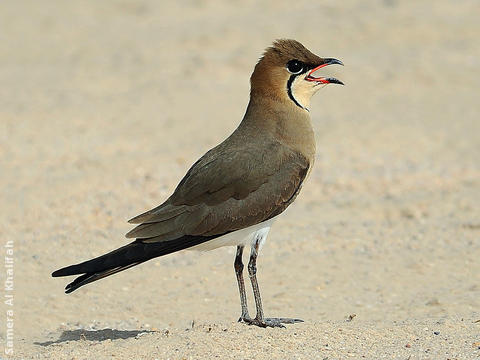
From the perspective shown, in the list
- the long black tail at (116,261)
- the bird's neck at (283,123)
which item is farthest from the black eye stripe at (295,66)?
the long black tail at (116,261)

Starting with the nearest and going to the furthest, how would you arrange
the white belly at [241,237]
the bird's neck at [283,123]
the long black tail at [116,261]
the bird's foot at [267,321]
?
the long black tail at [116,261], the white belly at [241,237], the bird's foot at [267,321], the bird's neck at [283,123]

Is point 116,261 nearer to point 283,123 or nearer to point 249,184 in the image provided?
point 249,184

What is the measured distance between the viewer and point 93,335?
6.17 meters

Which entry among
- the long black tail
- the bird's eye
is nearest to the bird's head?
the bird's eye

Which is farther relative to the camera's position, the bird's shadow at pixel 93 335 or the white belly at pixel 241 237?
the bird's shadow at pixel 93 335

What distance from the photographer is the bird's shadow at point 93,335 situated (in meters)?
6.05

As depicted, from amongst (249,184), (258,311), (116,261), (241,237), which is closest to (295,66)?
(249,184)

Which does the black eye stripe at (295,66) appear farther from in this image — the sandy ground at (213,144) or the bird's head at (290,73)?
the sandy ground at (213,144)

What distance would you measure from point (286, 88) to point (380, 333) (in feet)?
6.06

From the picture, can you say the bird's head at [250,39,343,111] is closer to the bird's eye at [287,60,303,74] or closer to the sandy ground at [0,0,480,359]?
the bird's eye at [287,60,303,74]

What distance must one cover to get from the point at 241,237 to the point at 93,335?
128 centimetres

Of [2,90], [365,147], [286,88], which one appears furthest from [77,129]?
[286,88]

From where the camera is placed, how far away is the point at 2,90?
46.3ft

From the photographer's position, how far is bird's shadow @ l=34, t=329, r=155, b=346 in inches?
238
